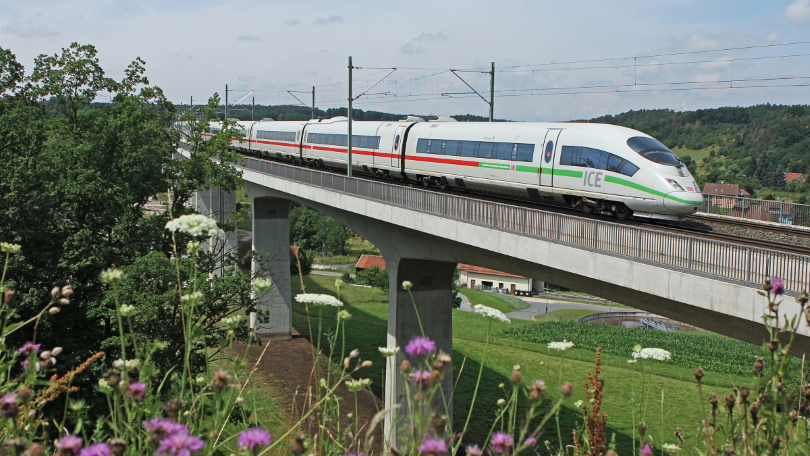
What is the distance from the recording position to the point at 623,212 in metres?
17.2

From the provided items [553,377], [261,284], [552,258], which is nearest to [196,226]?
[261,284]

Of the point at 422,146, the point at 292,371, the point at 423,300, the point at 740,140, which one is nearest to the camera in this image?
the point at 423,300

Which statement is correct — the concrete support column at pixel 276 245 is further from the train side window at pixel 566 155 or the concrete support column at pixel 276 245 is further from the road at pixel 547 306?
the road at pixel 547 306

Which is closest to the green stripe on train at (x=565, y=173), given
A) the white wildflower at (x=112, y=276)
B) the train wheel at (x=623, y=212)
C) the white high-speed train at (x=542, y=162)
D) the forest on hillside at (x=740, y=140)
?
the white high-speed train at (x=542, y=162)

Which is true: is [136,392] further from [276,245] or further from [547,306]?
[547,306]

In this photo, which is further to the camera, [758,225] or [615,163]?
[758,225]

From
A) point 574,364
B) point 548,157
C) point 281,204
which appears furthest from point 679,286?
point 281,204

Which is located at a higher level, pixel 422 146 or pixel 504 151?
pixel 422 146

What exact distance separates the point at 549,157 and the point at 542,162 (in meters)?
0.33

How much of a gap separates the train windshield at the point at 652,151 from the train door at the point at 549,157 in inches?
99.6

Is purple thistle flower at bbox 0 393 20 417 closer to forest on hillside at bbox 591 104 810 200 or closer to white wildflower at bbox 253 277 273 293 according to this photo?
white wildflower at bbox 253 277 273 293

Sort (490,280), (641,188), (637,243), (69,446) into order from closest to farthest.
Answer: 1. (69,446)
2. (637,243)
3. (641,188)
4. (490,280)

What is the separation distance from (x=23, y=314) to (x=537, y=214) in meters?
13.8

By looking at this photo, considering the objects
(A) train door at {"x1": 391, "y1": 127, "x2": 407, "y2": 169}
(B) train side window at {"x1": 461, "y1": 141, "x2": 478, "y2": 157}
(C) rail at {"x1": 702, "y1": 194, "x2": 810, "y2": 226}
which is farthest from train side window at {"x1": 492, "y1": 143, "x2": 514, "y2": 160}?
(A) train door at {"x1": 391, "y1": 127, "x2": 407, "y2": 169}
